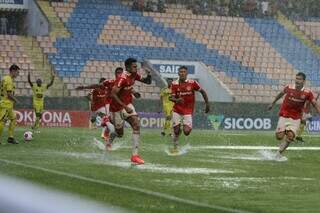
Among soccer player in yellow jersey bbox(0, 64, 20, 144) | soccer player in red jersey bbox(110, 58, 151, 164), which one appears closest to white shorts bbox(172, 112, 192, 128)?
soccer player in red jersey bbox(110, 58, 151, 164)

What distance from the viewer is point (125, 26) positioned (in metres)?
45.8

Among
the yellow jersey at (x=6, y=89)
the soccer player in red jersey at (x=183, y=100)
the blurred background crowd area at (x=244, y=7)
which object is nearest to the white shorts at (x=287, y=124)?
the soccer player in red jersey at (x=183, y=100)

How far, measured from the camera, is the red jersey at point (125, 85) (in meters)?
15.7

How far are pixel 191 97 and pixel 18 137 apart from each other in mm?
6997

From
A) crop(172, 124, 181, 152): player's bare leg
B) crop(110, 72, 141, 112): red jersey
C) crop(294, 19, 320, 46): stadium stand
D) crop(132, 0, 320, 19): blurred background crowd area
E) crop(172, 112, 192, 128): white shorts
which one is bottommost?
crop(172, 124, 181, 152): player's bare leg

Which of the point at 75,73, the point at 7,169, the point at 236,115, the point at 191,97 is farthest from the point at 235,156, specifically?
the point at 75,73

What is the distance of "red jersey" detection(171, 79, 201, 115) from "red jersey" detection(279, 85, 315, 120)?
2357 millimetres

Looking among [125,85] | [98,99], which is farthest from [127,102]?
[98,99]

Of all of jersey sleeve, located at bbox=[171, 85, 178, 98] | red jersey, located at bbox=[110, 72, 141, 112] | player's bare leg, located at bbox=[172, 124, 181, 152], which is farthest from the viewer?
jersey sleeve, located at bbox=[171, 85, 178, 98]

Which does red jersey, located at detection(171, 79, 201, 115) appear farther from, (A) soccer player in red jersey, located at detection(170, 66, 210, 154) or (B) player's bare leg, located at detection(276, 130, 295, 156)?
(B) player's bare leg, located at detection(276, 130, 295, 156)

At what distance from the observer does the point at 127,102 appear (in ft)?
52.5

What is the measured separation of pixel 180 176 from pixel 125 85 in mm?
3422

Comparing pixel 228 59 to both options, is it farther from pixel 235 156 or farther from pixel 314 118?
pixel 235 156

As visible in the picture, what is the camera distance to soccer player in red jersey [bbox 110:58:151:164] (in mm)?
15188
